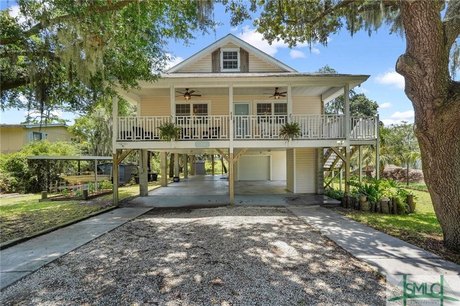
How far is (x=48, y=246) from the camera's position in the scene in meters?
5.72

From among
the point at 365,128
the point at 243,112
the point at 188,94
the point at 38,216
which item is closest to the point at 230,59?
the point at 243,112

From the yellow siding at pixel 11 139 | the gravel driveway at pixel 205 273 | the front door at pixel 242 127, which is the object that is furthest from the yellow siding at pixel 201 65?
the yellow siding at pixel 11 139

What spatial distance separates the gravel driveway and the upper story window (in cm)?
1012

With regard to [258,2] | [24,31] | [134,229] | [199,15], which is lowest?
[134,229]

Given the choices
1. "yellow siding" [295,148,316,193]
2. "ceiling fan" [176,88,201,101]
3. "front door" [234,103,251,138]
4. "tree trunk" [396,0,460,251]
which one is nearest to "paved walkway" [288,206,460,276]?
"tree trunk" [396,0,460,251]

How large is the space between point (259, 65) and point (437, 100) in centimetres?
1042

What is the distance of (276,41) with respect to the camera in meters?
11.2

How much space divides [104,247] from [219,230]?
2.58m

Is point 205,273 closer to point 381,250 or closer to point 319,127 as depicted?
point 381,250

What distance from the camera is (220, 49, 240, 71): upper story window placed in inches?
575

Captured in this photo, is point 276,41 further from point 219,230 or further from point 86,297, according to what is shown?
point 86,297

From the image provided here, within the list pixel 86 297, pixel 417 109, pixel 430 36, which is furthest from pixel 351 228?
pixel 86 297

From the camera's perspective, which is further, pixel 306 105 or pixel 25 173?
pixel 25 173

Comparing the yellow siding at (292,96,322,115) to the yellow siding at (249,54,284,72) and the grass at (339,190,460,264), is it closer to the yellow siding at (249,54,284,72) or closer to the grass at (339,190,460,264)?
the yellow siding at (249,54,284,72)
